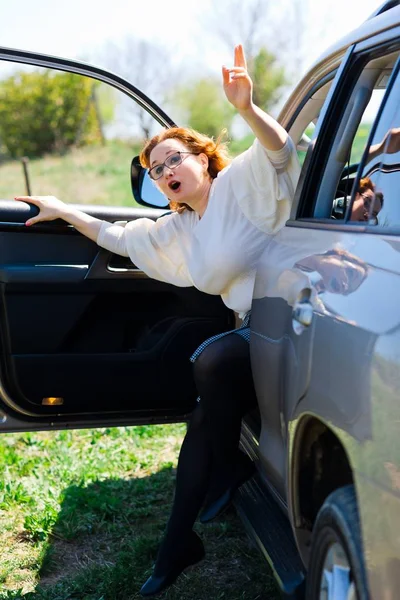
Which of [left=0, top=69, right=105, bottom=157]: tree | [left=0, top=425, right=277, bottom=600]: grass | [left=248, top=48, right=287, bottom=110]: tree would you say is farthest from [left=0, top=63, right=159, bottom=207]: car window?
[left=0, top=425, right=277, bottom=600]: grass

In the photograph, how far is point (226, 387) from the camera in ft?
8.73

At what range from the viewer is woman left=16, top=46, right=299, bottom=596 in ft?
8.70

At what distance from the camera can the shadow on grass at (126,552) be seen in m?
2.99

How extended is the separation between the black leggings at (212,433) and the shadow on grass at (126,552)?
0.34 metres

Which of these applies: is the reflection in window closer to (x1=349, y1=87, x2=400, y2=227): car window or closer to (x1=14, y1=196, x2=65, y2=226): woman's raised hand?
(x1=349, y1=87, x2=400, y2=227): car window

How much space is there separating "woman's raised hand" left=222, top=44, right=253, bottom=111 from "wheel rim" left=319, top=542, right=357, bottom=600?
143cm

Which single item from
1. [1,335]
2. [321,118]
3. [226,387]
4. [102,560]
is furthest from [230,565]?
[321,118]

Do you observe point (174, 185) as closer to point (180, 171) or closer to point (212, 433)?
point (180, 171)

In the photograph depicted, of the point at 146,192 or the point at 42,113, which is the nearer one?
the point at 146,192

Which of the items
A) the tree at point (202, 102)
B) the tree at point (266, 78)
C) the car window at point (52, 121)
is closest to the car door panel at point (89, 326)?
the car window at point (52, 121)

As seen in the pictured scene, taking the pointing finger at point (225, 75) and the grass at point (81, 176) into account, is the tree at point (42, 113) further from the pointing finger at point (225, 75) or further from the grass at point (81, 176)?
the pointing finger at point (225, 75)

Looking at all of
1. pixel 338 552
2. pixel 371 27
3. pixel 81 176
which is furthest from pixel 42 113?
pixel 338 552

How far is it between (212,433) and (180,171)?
1012mm

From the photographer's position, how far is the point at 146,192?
3.56m
